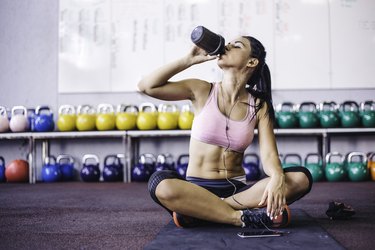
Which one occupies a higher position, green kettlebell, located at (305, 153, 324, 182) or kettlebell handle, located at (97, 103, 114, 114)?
kettlebell handle, located at (97, 103, 114, 114)

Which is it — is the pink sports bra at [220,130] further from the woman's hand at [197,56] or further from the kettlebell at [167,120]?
the kettlebell at [167,120]

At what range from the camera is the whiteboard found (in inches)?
210

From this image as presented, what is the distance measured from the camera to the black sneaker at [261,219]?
200 cm

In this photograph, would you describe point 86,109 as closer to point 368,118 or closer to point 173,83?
point 368,118

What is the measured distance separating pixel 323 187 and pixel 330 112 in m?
1.10

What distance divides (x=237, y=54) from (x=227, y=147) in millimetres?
468

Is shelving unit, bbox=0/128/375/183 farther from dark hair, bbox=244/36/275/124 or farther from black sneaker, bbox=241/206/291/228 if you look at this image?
black sneaker, bbox=241/206/291/228

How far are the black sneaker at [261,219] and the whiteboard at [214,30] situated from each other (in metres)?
3.54

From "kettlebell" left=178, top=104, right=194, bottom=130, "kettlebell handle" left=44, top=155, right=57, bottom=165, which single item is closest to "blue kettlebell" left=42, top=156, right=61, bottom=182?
"kettlebell handle" left=44, top=155, right=57, bottom=165

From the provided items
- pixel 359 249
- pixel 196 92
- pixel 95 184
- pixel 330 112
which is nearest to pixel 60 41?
pixel 95 184

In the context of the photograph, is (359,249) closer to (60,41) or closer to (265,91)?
(265,91)

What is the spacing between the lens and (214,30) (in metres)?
5.48

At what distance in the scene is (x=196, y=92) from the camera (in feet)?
7.23

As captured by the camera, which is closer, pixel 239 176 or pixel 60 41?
pixel 239 176
